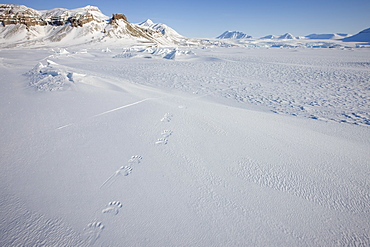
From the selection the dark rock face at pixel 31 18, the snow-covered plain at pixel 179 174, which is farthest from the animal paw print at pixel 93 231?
the dark rock face at pixel 31 18

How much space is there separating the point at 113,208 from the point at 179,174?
2.93 ft

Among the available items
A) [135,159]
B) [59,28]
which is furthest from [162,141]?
[59,28]

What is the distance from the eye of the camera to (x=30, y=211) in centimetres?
173

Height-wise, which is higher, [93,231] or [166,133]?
[166,133]

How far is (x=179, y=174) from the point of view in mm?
2275

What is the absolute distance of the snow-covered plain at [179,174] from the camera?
1593 millimetres

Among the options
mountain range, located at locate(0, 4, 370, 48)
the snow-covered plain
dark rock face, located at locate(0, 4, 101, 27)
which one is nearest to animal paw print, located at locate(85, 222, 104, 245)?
the snow-covered plain

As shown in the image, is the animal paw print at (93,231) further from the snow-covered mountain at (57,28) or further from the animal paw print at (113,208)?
the snow-covered mountain at (57,28)

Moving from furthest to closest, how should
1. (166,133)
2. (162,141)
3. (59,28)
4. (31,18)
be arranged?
(59,28), (31,18), (166,133), (162,141)

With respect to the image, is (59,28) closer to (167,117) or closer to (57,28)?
(57,28)

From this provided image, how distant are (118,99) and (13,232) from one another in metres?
3.94

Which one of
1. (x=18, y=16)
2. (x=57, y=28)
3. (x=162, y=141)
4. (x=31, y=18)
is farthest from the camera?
(x=57, y=28)

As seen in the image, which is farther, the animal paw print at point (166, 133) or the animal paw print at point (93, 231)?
the animal paw print at point (166, 133)

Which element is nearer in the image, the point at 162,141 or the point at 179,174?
the point at 179,174
